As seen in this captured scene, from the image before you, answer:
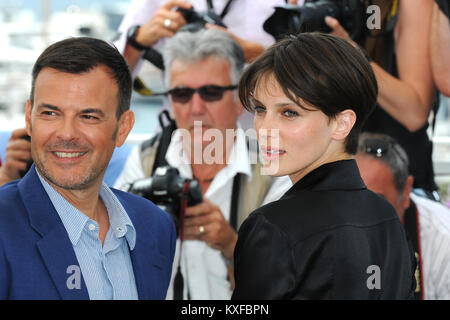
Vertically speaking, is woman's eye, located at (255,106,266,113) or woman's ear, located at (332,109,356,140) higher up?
woman's eye, located at (255,106,266,113)

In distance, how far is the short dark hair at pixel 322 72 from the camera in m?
0.73

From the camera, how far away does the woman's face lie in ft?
2.45

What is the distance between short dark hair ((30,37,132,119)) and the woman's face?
0.21 metres

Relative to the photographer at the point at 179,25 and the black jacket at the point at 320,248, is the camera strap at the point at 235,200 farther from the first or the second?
the black jacket at the point at 320,248

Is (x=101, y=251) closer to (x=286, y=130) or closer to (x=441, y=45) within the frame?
(x=286, y=130)

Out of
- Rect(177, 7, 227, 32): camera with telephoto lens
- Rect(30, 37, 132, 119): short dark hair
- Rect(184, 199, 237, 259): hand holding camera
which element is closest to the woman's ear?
Rect(30, 37, 132, 119): short dark hair

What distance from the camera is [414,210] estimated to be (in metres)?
1.45

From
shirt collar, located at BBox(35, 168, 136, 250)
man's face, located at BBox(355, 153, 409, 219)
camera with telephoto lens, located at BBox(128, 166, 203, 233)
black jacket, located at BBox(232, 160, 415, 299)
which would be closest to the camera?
black jacket, located at BBox(232, 160, 415, 299)

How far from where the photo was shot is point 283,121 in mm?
752

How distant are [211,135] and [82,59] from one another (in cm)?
75

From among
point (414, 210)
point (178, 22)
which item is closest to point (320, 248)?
point (414, 210)

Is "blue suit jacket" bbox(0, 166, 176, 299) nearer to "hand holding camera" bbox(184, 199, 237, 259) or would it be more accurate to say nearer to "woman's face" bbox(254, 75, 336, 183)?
"woman's face" bbox(254, 75, 336, 183)
